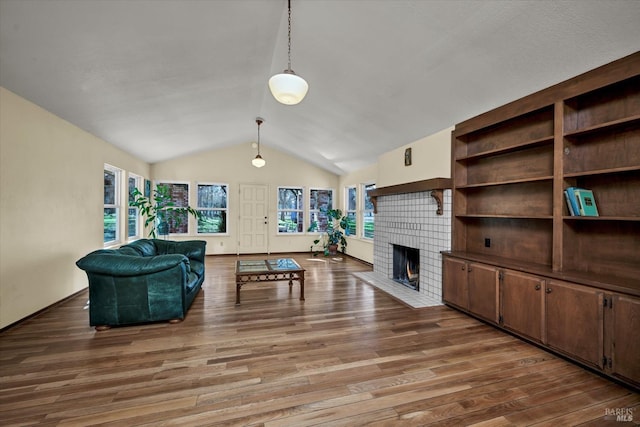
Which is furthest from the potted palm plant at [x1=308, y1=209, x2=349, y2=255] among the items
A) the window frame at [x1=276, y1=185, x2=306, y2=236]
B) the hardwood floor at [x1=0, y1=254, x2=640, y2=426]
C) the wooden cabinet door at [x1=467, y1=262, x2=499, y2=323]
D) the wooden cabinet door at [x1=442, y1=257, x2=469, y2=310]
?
the wooden cabinet door at [x1=467, y1=262, x2=499, y2=323]

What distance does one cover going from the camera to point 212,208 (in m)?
7.67

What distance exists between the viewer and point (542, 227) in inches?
114

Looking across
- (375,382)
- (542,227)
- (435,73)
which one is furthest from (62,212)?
(542,227)

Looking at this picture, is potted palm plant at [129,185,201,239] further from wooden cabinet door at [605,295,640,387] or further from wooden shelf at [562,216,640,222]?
wooden cabinet door at [605,295,640,387]

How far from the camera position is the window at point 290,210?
821cm

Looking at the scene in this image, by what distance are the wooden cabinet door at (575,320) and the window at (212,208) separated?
710cm

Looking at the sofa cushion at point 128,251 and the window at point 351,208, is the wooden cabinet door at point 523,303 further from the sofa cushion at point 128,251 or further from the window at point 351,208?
the window at point 351,208

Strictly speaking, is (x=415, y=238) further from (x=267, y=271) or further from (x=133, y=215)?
(x=133, y=215)

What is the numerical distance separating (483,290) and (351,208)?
498cm

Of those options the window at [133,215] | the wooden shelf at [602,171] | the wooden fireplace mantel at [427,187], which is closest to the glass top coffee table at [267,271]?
the wooden fireplace mantel at [427,187]

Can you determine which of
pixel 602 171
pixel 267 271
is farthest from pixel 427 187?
pixel 267 271

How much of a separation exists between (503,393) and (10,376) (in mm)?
3576

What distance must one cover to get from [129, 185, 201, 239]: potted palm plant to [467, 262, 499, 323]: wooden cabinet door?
5.80 metres

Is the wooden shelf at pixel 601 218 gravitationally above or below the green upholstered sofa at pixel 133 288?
above
